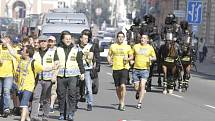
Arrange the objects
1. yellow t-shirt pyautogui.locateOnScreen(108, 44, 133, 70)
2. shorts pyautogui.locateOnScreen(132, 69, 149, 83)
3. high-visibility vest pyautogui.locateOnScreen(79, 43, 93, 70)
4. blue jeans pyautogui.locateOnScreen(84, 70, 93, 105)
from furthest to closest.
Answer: shorts pyautogui.locateOnScreen(132, 69, 149, 83) < yellow t-shirt pyautogui.locateOnScreen(108, 44, 133, 70) < high-visibility vest pyautogui.locateOnScreen(79, 43, 93, 70) < blue jeans pyautogui.locateOnScreen(84, 70, 93, 105)

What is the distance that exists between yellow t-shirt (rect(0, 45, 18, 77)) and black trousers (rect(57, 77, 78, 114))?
139 cm

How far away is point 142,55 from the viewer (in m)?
18.2

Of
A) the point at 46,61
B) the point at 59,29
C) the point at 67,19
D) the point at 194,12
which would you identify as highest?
the point at 194,12

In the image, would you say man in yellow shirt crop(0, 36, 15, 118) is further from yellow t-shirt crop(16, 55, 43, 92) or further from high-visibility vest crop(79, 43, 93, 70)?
high-visibility vest crop(79, 43, 93, 70)

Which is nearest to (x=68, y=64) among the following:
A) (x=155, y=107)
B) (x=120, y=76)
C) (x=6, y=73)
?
(x=6, y=73)

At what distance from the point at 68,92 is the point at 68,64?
0.59 m

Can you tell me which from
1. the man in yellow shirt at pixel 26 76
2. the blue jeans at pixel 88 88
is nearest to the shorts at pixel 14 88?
the man in yellow shirt at pixel 26 76

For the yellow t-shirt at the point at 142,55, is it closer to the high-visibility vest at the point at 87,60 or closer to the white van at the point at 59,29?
the high-visibility vest at the point at 87,60

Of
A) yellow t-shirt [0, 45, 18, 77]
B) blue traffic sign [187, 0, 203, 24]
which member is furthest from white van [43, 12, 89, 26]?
blue traffic sign [187, 0, 203, 24]

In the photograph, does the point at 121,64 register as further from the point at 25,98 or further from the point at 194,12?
the point at 194,12

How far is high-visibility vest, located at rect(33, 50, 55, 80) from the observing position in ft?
47.7

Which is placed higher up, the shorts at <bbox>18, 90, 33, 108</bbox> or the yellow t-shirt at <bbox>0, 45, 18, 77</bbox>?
the yellow t-shirt at <bbox>0, 45, 18, 77</bbox>

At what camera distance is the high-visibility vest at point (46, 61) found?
47.7 feet

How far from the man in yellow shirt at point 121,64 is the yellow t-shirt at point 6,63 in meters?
2.73
